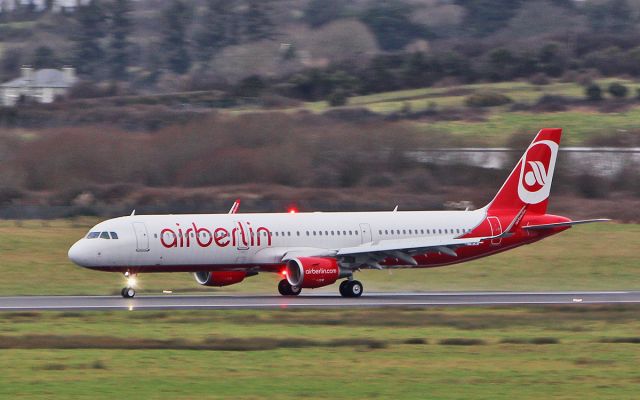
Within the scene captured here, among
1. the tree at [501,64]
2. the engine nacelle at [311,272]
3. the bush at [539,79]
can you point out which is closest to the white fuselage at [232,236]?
the engine nacelle at [311,272]

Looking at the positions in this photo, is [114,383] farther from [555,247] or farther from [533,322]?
[555,247]

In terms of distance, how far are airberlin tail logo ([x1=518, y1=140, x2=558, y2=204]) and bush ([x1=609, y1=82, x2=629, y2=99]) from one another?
68.1 meters

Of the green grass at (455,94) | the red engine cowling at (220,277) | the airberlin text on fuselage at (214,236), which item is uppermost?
the green grass at (455,94)

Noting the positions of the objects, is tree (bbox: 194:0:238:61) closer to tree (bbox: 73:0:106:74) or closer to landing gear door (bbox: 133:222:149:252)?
tree (bbox: 73:0:106:74)

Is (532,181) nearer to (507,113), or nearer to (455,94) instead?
(507,113)

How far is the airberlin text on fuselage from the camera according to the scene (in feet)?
142

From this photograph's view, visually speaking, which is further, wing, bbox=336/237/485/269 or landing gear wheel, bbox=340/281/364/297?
landing gear wheel, bbox=340/281/364/297

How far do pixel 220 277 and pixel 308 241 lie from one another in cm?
332

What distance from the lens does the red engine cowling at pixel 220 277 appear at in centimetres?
4497

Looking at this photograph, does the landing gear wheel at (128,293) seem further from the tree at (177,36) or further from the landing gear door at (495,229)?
the tree at (177,36)

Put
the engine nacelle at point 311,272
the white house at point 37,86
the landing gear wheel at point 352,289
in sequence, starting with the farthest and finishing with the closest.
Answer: the white house at point 37,86 → the landing gear wheel at point 352,289 → the engine nacelle at point 311,272

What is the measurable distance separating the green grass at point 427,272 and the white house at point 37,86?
4195 cm

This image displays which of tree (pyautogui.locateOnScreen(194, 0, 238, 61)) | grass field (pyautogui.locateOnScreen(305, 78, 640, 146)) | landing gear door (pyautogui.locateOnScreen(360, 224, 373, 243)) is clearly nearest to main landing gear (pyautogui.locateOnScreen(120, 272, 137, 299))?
landing gear door (pyautogui.locateOnScreen(360, 224, 373, 243))

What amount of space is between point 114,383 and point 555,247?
38.7m
